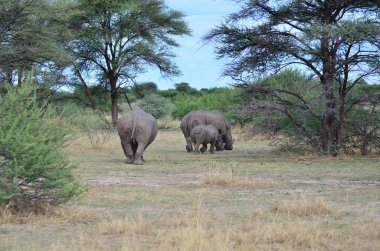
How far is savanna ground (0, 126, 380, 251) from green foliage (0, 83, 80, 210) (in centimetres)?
32

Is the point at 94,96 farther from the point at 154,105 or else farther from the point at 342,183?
the point at 342,183

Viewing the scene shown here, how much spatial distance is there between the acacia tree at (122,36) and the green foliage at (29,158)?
31668 millimetres

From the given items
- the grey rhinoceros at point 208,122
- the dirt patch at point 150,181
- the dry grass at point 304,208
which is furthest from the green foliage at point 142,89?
the dry grass at point 304,208

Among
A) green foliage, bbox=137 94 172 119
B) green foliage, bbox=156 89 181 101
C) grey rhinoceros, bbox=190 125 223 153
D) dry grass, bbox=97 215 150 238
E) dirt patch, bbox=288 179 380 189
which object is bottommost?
dry grass, bbox=97 215 150 238

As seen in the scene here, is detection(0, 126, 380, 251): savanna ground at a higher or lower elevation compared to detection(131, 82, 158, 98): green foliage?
lower

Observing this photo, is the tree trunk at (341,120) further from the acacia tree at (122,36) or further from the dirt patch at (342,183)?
the acacia tree at (122,36)

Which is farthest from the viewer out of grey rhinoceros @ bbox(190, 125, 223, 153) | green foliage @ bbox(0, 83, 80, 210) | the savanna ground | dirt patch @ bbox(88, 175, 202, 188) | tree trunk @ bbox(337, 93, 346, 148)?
grey rhinoceros @ bbox(190, 125, 223, 153)

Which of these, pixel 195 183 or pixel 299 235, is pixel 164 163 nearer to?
pixel 195 183

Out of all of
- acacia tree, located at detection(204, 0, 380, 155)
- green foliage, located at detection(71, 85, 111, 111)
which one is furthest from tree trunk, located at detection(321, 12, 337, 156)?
green foliage, located at detection(71, 85, 111, 111)

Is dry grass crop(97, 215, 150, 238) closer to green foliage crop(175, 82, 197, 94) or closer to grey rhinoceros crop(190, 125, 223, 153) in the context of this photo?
grey rhinoceros crop(190, 125, 223, 153)

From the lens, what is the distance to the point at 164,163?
18844mm

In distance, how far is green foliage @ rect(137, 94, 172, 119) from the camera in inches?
1853

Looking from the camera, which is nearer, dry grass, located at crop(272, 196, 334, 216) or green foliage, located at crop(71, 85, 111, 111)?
dry grass, located at crop(272, 196, 334, 216)

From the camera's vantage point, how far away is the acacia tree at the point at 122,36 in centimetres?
4219
